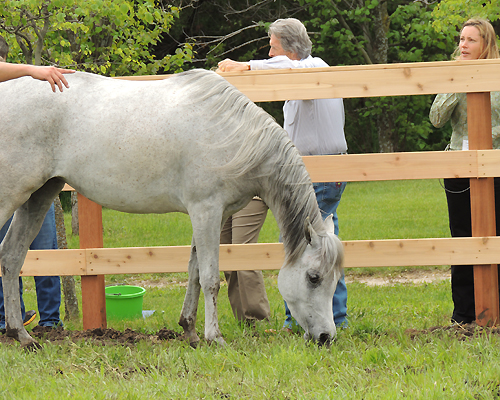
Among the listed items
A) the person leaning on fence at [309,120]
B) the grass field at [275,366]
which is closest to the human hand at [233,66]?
the person leaning on fence at [309,120]

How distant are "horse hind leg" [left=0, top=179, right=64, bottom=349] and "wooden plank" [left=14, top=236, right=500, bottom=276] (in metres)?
0.48

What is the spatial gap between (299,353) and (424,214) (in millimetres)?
8072

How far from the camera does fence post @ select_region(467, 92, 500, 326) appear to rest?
3.96 metres

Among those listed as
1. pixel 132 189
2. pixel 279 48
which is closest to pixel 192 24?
pixel 279 48

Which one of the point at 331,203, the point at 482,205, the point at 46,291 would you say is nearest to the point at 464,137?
the point at 482,205

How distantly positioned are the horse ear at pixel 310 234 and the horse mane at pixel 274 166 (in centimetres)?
4

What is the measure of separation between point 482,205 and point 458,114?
742 millimetres

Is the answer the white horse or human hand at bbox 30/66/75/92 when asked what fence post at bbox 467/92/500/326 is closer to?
the white horse

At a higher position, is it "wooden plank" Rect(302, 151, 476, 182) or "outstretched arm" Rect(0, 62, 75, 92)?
"outstretched arm" Rect(0, 62, 75, 92)

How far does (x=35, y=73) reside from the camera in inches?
130

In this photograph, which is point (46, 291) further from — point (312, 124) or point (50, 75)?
point (312, 124)

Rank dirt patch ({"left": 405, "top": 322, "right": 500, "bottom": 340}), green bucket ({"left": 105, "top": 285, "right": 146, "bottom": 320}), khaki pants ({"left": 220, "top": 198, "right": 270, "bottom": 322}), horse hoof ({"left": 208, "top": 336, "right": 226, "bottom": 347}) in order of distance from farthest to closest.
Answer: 1. green bucket ({"left": 105, "top": 285, "right": 146, "bottom": 320})
2. khaki pants ({"left": 220, "top": 198, "right": 270, "bottom": 322})
3. dirt patch ({"left": 405, "top": 322, "right": 500, "bottom": 340})
4. horse hoof ({"left": 208, "top": 336, "right": 226, "bottom": 347})

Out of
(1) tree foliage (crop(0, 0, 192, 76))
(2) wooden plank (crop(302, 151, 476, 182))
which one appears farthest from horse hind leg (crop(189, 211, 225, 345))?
(1) tree foliage (crop(0, 0, 192, 76))

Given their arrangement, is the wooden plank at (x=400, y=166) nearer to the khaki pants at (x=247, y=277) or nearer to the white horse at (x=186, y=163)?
the white horse at (x=186, y=163)
